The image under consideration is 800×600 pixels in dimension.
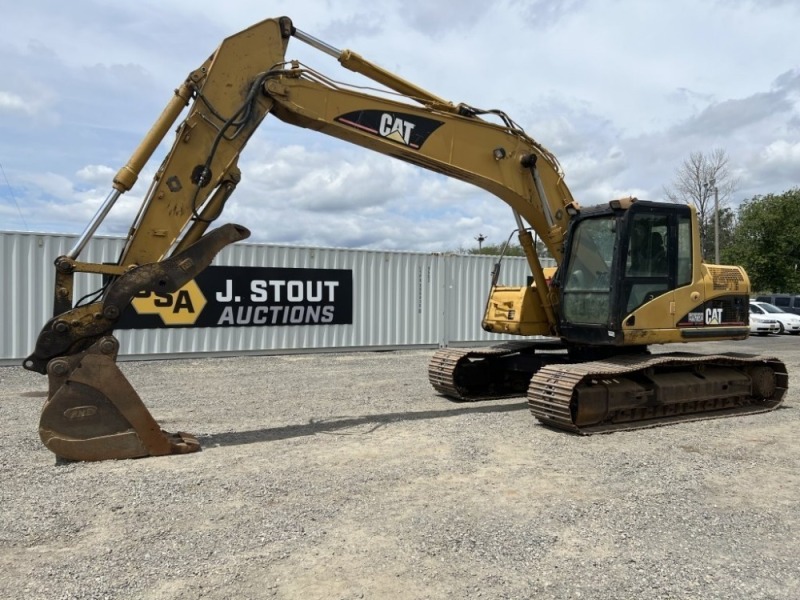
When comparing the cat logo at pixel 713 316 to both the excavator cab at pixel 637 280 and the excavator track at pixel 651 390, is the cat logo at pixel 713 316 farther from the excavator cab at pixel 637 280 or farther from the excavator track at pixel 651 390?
the excavator track at pixel 651 390

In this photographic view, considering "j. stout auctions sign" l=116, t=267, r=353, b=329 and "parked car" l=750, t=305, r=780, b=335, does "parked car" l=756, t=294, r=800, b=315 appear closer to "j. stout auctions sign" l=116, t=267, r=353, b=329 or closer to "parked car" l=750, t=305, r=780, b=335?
"parked car" l=750, t=305, r=780, b=335

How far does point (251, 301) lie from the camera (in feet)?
51.6

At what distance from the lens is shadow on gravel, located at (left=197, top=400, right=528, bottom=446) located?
7293mm

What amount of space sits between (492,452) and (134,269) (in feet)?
13.1

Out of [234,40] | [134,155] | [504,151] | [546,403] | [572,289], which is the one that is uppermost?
[234,40]

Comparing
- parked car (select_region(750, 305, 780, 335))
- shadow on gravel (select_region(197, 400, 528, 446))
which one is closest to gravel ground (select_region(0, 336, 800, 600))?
shadow on gravel (select_region(197, 400, 528, 446))

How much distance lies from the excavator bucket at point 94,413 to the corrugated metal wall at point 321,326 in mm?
8421

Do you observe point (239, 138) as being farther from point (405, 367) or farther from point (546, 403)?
point (405, 367)

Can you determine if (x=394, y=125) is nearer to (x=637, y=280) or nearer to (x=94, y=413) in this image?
(x=637, y=280)

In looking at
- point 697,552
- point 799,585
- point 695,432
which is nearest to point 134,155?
point 697,552

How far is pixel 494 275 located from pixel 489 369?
145 centimetres

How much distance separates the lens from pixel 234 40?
6777 mm

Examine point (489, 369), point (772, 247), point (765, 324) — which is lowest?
point (489, 369)

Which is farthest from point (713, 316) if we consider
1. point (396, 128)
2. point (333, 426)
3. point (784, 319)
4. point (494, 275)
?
point (784, 319)
